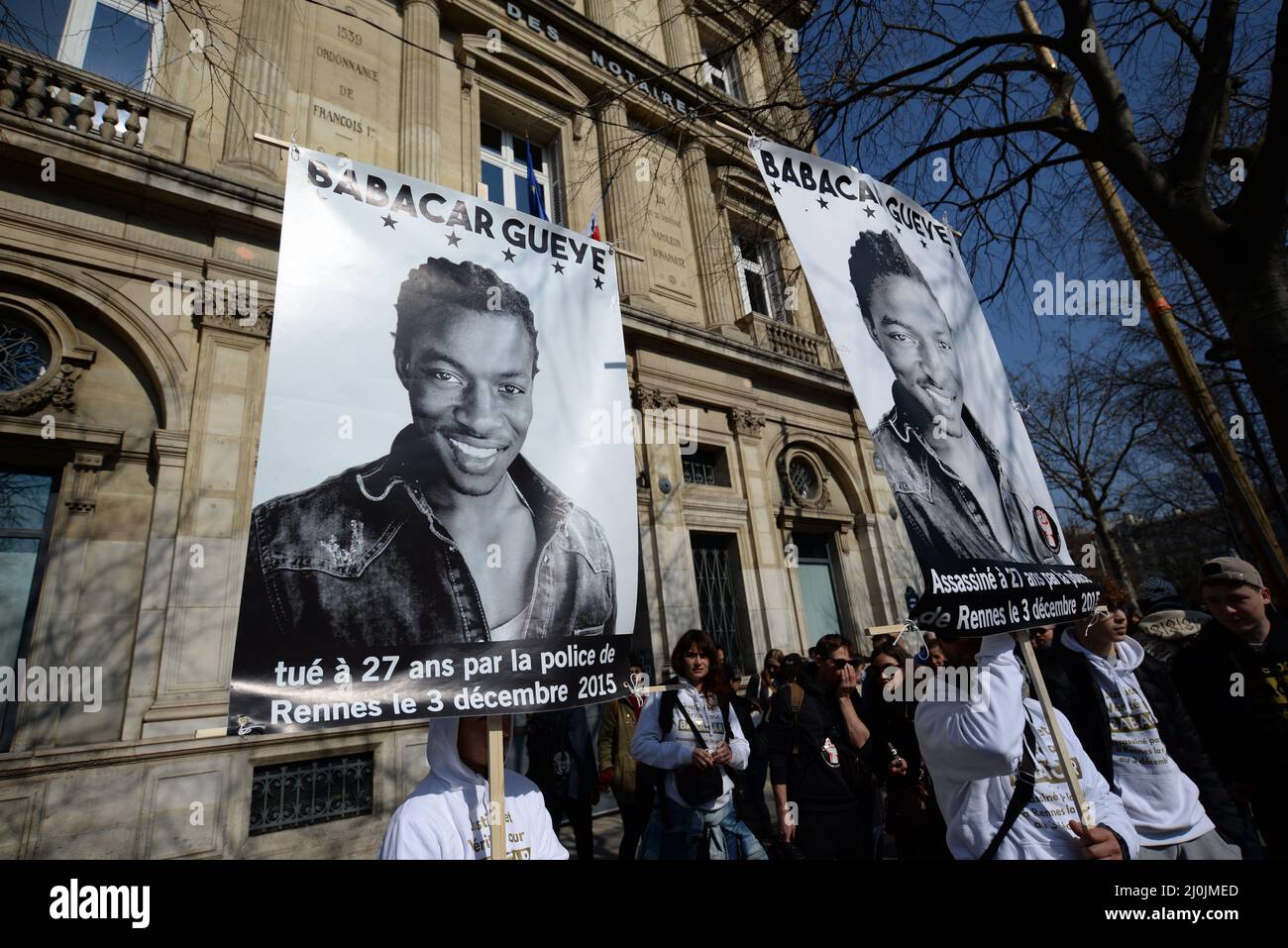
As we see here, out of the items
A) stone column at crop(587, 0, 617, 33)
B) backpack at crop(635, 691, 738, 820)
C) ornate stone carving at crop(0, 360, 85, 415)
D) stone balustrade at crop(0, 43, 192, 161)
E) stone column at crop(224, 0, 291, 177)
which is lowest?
backpack at crop(635, 691, 738, 820)

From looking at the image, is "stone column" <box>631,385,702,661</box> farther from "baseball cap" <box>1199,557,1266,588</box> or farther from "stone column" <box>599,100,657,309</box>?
"baseball cap" <box>1199,557,1266,588</box>

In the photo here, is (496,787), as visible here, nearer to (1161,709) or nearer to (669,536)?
(1161,709)

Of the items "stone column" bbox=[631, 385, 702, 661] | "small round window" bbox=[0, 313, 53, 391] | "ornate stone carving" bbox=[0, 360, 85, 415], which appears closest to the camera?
"ornate stone carving" bbox=[0, 360, 85, 415]

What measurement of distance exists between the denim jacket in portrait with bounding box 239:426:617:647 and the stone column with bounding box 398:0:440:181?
28.7ft

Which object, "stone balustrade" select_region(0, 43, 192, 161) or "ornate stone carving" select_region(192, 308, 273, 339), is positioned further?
"ornate stone carving" select_region(192, 308, 273, 339)

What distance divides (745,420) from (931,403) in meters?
9.26

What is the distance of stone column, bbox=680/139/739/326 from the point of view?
13070 millimetres

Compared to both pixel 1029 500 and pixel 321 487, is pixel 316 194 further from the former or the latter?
pixel 1029 500

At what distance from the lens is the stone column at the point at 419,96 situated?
31.4ft

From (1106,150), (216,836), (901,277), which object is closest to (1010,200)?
(1106,150)

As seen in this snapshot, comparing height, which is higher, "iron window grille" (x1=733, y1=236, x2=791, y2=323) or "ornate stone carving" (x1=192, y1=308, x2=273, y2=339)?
"iron window grille" (x1=733, y1=236, x2=791, y2=323)

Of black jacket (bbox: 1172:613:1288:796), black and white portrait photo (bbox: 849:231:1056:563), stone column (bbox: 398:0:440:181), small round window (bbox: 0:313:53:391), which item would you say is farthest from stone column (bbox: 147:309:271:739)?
black jacket (bbox: 1172:613:1288:796)
